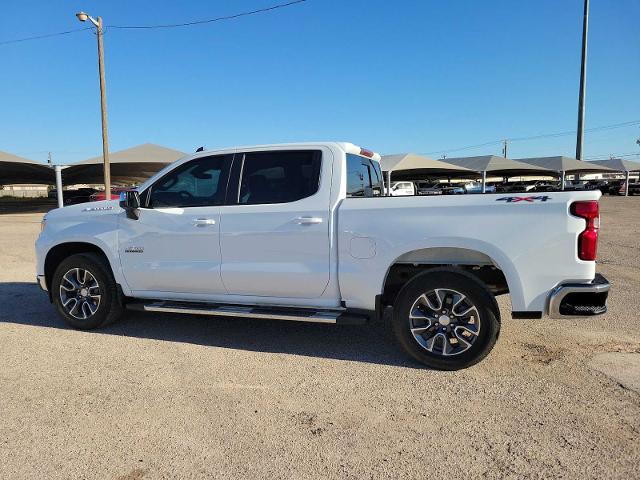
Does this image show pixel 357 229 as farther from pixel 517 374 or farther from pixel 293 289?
pixel 517 374

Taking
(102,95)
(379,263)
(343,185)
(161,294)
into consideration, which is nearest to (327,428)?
(379,263)

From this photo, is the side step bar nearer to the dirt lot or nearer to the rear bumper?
the dirt lot

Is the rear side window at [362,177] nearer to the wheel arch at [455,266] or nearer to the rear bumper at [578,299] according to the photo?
the wheel arch at [455,266]

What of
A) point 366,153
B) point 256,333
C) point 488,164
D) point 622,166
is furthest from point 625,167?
point 256,333

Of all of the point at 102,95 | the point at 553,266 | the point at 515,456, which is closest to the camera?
the point at 515,456

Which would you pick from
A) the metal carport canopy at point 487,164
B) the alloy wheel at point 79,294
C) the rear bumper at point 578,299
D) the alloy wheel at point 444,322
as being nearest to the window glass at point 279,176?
the alloy wheel at point 444,322

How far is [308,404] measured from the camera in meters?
3.53

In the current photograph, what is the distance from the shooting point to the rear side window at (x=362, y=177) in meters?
4.66

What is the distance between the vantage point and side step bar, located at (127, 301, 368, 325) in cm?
423

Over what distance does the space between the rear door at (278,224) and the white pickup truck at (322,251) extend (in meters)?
0.01

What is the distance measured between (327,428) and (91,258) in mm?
3462

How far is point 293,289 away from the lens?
446 cm

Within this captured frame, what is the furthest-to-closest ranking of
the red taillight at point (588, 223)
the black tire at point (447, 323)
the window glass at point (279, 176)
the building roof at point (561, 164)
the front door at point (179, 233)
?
the building roof at point (561, 164), the front door at point (179, 233), the window glass at point (279, 176), the black tire at point (447, 323), the red taillight at point (588, 223)

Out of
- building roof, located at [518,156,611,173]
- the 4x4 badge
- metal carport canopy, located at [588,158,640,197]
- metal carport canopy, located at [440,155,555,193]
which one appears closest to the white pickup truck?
the 4x4 badge
